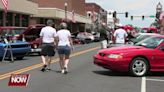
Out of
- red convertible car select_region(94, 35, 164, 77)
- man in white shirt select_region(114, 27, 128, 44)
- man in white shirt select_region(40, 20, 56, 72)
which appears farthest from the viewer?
man in white shirt select_region(114, 27, 128, 44)

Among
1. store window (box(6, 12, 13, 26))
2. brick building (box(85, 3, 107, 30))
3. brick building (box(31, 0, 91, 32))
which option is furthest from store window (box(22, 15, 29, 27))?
brick building (box(85, 3, 107, 30))

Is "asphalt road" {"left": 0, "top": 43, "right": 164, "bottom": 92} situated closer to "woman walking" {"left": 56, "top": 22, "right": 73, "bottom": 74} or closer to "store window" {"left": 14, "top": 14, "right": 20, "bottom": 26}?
"woman walking" {"left": 56, "top": 22, "right": 73, "bottom": 74}

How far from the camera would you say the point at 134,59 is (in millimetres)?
15102

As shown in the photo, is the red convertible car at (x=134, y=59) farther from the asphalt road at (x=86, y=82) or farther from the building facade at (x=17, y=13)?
the building facade at (x=17, y=13)

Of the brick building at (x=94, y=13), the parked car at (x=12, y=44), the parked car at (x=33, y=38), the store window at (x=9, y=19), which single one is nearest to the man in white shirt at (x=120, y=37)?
the parked car at (x=12, y=44)

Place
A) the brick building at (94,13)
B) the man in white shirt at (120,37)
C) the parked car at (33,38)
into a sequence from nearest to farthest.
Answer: the man in white shirt at (120,37)
the parked car at (33,38)
the brick building at (94,13)

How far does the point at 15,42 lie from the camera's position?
75.4 feet

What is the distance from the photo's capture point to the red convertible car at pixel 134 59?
49.2 feet

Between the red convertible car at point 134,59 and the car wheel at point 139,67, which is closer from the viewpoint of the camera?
the red convertible car at point 134,59

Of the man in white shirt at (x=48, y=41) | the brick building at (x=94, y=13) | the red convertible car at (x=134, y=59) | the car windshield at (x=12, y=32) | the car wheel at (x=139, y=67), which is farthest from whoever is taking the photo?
the brick building at (x=94, y=13)

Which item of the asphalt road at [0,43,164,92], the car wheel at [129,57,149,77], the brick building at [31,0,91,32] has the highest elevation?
the brick building at [31,0,91,32]

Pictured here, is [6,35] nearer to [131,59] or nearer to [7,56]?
[7,56]

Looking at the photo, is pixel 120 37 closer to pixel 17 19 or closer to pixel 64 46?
pixel 64 46

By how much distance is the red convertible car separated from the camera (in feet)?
49.2
